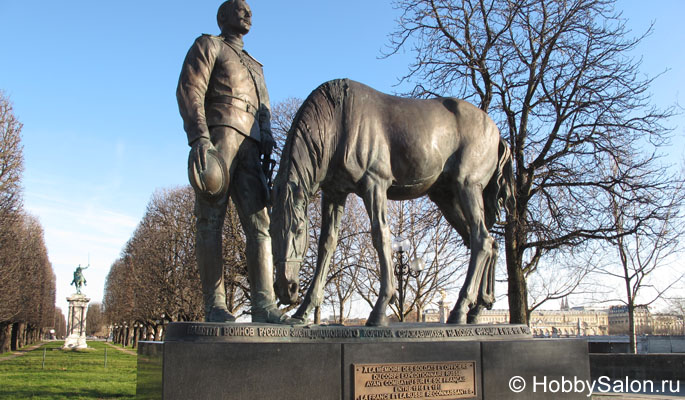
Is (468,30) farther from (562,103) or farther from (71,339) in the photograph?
(71,339)

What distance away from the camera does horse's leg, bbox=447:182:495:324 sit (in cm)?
537

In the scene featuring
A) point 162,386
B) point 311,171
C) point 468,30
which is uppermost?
point 468,30

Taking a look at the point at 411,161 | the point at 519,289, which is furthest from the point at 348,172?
the point at 519,289

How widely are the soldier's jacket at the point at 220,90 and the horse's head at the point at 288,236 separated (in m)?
0.87

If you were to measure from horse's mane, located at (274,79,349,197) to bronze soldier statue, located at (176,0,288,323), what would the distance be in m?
0.43

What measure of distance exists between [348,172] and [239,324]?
5.50 feet

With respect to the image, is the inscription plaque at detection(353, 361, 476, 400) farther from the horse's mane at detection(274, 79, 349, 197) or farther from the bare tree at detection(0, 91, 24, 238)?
the bare tree at detection(0, 91, 24, 238)

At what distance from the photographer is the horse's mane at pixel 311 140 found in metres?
4.78

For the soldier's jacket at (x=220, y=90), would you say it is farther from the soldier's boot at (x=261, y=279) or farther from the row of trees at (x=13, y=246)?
the row of trees at (x=13, y=246)

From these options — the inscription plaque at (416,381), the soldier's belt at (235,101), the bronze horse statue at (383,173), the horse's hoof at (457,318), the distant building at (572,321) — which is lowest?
the distant building at (572,321)

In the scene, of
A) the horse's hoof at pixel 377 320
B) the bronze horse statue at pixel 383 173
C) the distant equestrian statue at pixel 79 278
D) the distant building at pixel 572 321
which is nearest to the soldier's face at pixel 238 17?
the bronze horse statue at pixel 383 173

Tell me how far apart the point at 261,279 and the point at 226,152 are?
1202 millimetres

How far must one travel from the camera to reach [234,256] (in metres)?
22.1

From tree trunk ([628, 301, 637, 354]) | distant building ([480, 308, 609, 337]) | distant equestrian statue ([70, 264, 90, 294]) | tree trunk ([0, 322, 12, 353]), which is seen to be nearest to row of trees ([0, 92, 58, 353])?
tree trunk ([0, 322, 12, 353])
